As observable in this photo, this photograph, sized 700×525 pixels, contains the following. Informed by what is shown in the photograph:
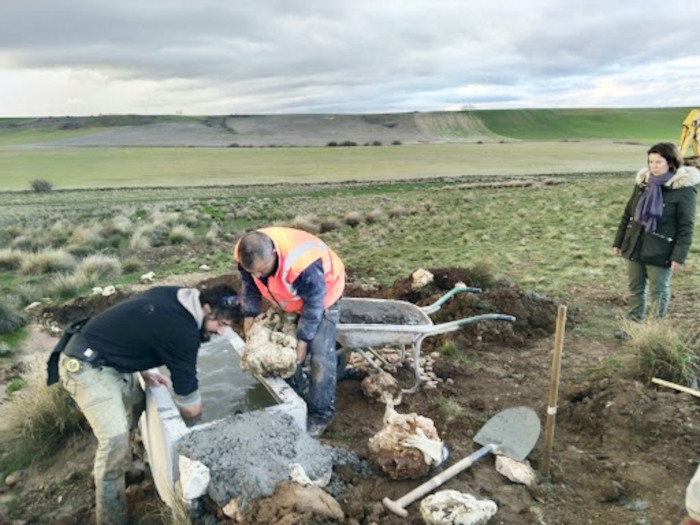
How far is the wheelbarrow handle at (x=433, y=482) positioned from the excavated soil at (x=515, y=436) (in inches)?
2.3

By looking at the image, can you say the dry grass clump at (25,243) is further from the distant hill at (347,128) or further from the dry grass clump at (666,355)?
the distant hill at (347,128)

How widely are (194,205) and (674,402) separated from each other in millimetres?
19911

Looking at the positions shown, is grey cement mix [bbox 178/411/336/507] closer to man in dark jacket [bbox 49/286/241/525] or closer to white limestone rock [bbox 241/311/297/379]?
man in dark jacket [bbox 49/286/241/525]

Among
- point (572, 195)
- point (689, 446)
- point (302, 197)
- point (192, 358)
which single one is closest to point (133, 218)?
point (302, 197)

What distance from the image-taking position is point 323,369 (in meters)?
4.52

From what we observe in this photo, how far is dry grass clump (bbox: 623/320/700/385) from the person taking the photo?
4.75 metres

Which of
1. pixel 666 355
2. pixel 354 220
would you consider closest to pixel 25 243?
pixel 354 220

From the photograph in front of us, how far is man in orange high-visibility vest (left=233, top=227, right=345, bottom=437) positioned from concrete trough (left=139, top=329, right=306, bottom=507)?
1.15ft

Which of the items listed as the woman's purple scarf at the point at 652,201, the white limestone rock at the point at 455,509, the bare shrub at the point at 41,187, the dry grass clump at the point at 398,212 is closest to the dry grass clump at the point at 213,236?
the dry grass clump at the point at 398,212

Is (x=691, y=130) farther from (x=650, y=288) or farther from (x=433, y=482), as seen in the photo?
(x=433, y=482)

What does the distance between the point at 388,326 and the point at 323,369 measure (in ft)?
2.14

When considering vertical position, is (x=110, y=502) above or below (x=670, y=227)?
below

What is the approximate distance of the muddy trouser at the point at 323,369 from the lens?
4.48 meters

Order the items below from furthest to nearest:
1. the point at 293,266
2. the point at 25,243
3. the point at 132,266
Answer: the point at 25,243 < the point at 132,266 < the point at 293,266
